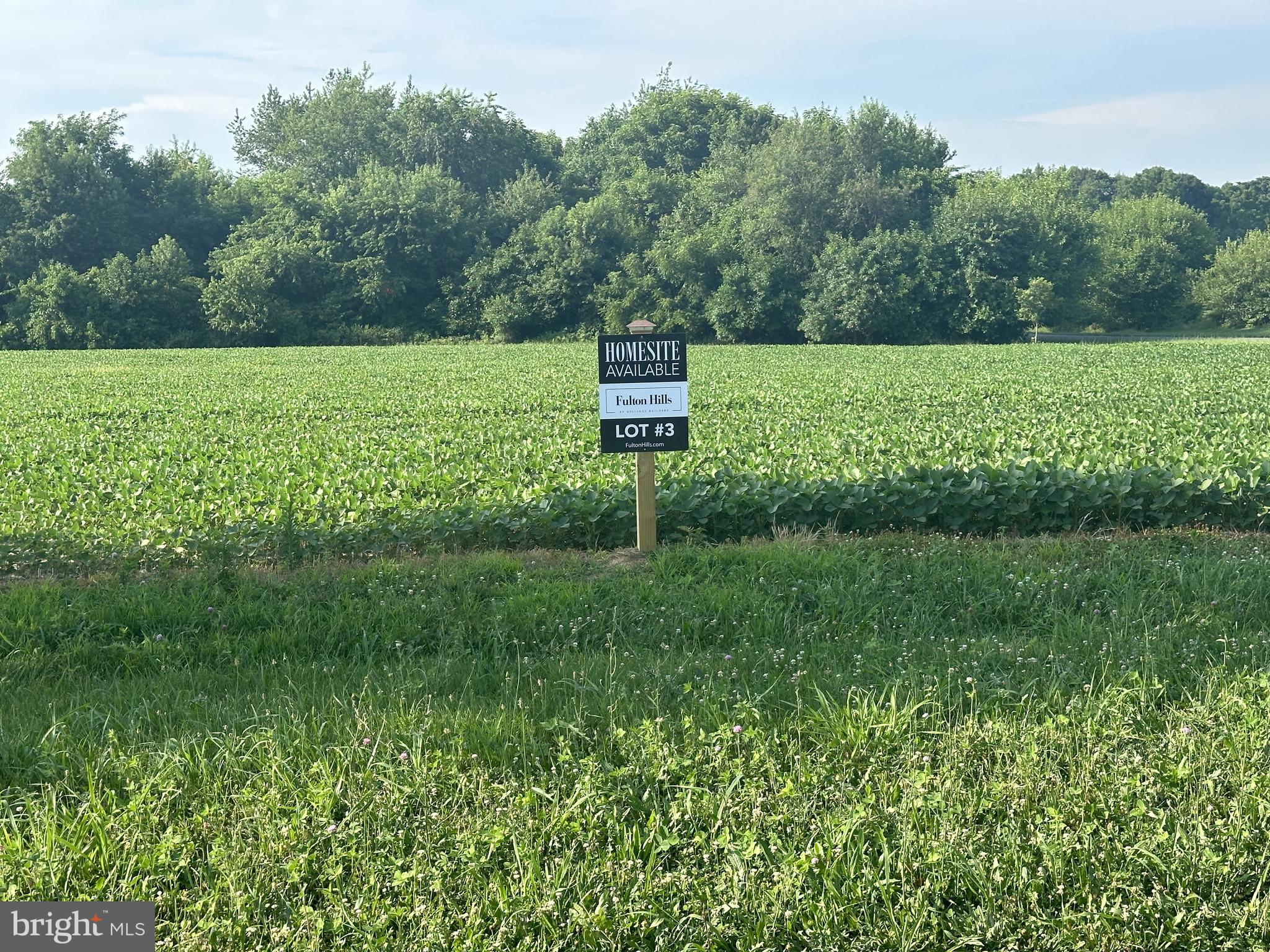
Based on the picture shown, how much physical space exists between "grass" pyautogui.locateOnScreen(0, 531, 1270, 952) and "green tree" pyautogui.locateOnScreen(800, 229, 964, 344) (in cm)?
4916

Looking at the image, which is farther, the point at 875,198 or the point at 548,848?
the point at 875,198

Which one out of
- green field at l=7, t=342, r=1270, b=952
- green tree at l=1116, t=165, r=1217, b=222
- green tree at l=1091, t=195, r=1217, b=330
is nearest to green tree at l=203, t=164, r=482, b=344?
green tree at l=1091, t=195, r=1217, b=330

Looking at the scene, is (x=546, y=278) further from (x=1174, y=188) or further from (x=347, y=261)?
(x=1174, y=188)

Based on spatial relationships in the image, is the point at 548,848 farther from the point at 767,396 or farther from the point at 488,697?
the point at 767,396

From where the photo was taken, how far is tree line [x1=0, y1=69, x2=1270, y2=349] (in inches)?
2146

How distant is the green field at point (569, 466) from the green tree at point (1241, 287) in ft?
165

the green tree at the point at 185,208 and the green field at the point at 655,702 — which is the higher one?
the green tree at the point at 185,208

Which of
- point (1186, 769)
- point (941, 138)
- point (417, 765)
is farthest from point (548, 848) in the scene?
point (941, 138)

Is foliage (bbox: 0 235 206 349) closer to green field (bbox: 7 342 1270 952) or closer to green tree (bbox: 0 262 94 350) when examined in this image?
green tree (bbox: 0 262 94 350)

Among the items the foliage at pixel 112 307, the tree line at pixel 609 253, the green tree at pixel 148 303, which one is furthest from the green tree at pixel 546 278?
the foliage at pixel 112 307

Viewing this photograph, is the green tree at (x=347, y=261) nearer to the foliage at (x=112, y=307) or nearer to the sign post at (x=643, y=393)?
the foliage at (x=112, y=307)

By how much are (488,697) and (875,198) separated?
60.7 meters

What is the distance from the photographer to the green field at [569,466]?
848cm

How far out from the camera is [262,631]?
18.6 feet
